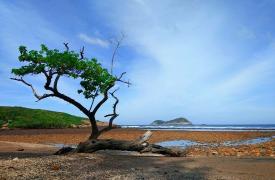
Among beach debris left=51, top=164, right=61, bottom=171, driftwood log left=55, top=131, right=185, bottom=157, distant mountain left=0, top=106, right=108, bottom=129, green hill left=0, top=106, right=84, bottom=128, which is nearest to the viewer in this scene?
beach debris left=51, top=164, right=61, bottom=171

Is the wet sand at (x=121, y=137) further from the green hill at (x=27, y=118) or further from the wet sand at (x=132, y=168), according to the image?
the green hill at (x=27, y=118)

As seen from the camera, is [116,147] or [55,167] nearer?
[55,167]

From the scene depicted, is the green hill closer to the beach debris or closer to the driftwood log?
the driftwood log

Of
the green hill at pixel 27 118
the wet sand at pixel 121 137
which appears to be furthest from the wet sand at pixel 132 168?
the green hill at pixel 27 118

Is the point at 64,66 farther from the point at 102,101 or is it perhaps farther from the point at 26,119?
the point at 26,119

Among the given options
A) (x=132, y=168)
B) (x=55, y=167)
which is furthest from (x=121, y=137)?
(x=55, y=167)

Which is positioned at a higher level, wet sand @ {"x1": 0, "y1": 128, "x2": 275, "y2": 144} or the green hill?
the green hill

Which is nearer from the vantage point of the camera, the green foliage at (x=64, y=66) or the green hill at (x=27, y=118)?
the green foliage at (x=64, y=66)

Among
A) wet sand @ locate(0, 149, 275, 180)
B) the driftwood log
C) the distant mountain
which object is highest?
the distant mountain

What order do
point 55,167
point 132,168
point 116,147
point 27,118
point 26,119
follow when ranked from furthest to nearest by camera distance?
point 27,118
point 26,119
point 116,147
point 132,168
point 55,167

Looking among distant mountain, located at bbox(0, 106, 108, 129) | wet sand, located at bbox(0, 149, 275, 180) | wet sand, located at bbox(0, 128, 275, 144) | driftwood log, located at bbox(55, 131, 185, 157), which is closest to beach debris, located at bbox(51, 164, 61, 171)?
wet sand, located at bbox(0, 149, 275, 180)

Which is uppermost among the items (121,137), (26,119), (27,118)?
(27,118)

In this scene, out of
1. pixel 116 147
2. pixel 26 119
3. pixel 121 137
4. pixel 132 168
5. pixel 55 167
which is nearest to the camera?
pixel 55 167

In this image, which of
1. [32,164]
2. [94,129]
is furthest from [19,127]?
[32,164]
